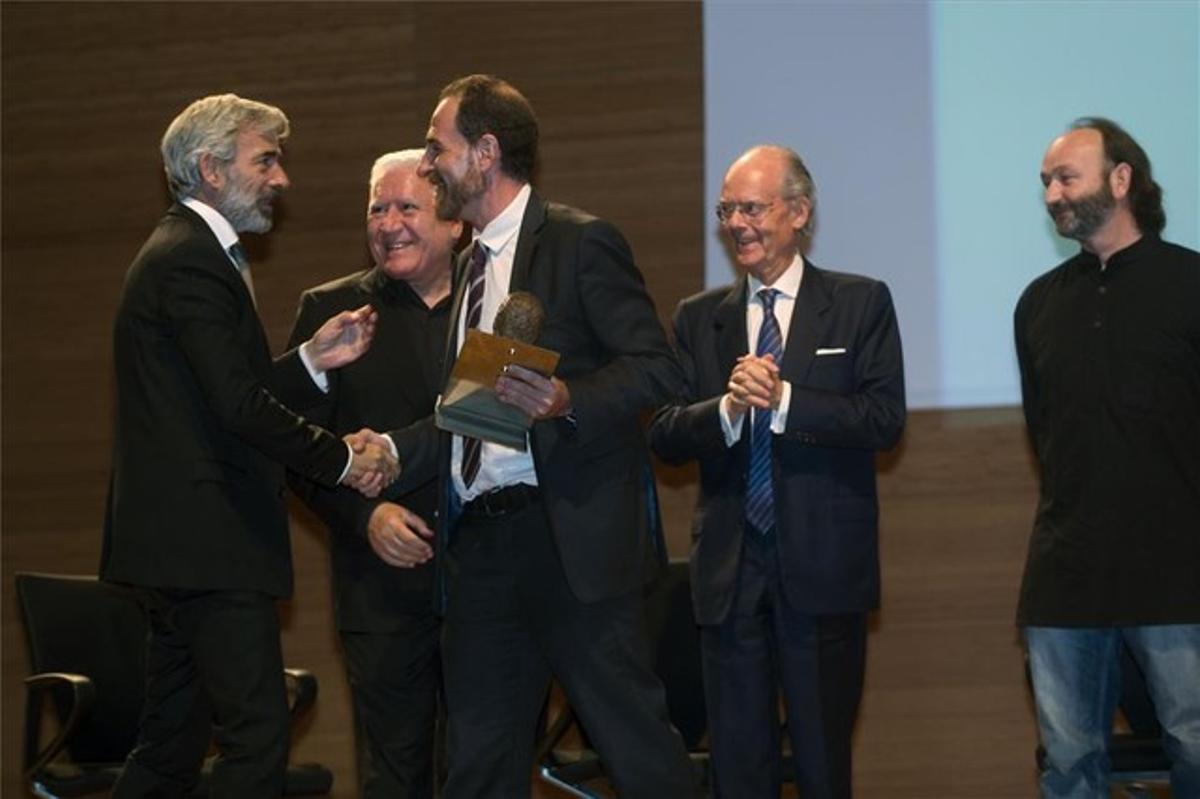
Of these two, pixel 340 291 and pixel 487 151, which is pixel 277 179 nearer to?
pixel 340 291

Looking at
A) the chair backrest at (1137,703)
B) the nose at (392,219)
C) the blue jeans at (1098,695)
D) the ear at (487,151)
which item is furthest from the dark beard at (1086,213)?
the nose at (392,219)

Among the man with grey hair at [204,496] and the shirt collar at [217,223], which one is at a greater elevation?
the shirt collar at [217,223]

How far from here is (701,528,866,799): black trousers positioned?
14.0ft

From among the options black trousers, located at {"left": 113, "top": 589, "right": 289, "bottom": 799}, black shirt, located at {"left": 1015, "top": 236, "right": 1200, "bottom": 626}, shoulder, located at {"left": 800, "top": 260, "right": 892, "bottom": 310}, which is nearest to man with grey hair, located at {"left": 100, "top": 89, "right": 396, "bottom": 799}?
black trousers, located at {"left": 113, "top": 589, "right": 289, "bottom": 799}

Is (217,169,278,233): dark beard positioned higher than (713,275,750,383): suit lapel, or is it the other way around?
(217,169,278,233): dark beard

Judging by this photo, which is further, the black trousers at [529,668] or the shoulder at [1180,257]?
the shoulder at [1180,257]

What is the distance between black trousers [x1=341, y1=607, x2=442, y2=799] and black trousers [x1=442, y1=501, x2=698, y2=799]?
1.75 ft

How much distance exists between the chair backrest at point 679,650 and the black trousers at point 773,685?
39 centimetres

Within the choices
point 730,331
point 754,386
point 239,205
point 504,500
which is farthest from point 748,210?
point 239,205

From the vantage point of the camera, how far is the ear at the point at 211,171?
427cm

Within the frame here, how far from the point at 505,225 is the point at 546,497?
0.64 meters

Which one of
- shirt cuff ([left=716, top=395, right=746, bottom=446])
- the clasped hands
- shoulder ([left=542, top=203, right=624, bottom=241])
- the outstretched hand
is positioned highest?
shoulder ([left=542, top=203, right=624, bottom=241])

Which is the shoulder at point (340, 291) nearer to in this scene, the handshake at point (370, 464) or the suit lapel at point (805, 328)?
the handshake at point (370, 464)

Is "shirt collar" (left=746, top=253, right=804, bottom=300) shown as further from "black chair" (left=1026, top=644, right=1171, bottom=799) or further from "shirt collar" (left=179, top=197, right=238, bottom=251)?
"shirt collar" (left=179, top=197, right=238, bottom=251)
